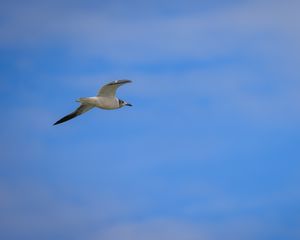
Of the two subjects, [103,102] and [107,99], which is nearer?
[103,102]

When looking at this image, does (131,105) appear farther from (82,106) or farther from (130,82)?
(130,82)

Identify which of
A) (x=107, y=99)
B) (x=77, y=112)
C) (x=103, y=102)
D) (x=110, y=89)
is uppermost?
(x=77, y=112)

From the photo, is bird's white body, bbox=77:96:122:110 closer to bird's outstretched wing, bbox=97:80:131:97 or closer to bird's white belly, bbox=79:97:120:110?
bird's white belly, bbox=79:97:120:110

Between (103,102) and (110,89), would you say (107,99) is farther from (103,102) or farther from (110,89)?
(110,89)

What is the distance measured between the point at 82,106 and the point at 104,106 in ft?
8.40

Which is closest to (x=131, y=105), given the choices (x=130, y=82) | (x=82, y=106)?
(x=82, y=106)

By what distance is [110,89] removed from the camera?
54562 mm

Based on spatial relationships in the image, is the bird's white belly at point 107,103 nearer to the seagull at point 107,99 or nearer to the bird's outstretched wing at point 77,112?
the seagull at point 107,99

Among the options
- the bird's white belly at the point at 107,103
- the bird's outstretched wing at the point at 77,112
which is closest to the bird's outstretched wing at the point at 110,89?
the bird's white belly at the point at 107,103

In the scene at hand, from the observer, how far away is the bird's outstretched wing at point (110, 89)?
5322 centimetres

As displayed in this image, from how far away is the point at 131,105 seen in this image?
2288 inches

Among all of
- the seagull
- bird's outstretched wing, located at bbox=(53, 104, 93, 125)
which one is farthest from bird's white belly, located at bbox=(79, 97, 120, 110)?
bird's outstretched wing, located at bbox=(53, 104, 93, 125)

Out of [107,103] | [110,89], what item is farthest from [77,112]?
[110,89]

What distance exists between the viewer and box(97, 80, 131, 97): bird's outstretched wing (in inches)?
2095
